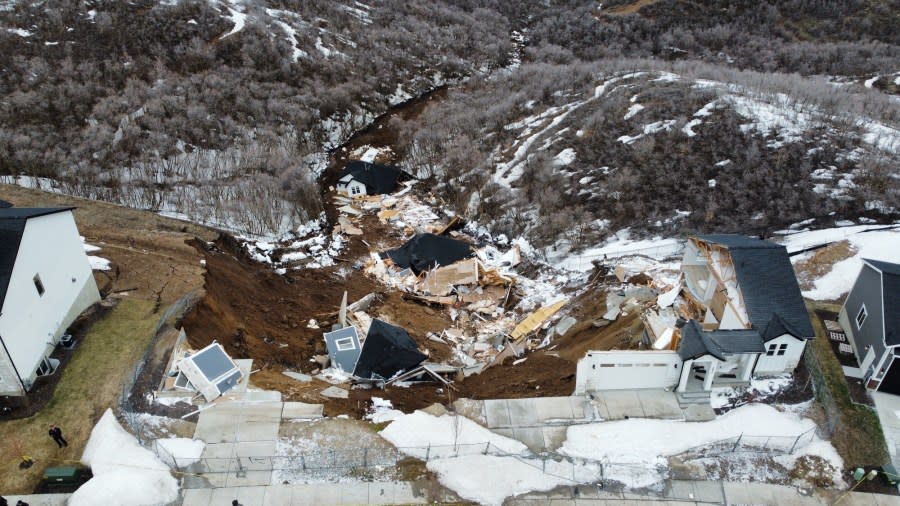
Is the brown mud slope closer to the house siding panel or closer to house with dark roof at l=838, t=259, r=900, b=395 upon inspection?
house with dark roof at l=838, t=259, r=900, b=395

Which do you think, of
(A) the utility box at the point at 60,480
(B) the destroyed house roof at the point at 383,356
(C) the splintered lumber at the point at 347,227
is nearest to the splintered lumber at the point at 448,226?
(C) the splintered lumber at the point at 347,227

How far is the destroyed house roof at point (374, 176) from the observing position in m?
42.1

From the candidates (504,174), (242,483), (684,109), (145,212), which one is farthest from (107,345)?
(684,109)

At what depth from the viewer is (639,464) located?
55.5 feet

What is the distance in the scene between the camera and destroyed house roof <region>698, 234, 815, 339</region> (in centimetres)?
1895

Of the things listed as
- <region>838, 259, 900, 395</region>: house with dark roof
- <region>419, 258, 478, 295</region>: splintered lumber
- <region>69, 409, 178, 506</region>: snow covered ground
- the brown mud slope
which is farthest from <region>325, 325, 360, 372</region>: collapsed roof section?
<region>838, 259, 900, 395</region>: house with dark roof

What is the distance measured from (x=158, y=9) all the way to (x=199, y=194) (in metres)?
32.2

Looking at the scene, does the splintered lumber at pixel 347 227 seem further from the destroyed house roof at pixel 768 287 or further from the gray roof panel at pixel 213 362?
the destroyed house roof at pixel 768 287

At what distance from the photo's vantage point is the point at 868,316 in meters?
20.0

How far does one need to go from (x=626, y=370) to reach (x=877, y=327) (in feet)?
27.7

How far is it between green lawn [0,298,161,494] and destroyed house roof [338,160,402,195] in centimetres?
2125

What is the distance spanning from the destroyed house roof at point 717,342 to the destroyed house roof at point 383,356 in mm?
9069

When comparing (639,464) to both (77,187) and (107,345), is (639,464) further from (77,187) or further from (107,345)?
(77,187)

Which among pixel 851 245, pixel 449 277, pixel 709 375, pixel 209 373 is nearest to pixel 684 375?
pixel 709 375
